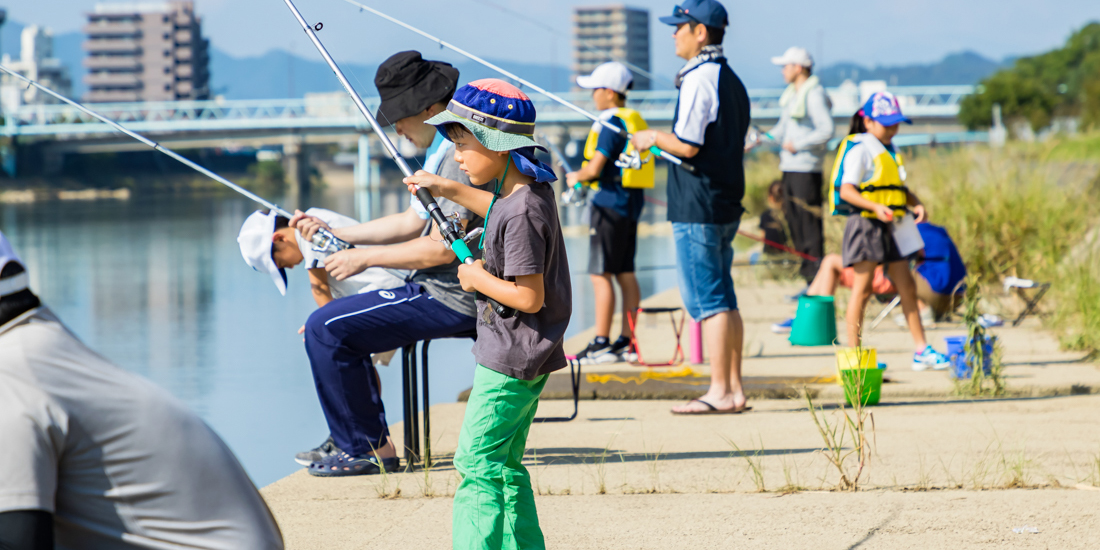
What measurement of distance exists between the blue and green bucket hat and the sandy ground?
1.18 meters

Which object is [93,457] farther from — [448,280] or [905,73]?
[905,73]

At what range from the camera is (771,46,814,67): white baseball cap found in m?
8.22

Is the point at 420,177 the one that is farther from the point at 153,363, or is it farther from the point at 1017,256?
the point at 1017,256

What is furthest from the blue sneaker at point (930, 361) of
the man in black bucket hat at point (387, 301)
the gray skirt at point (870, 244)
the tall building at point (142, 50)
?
the tall building at point (142, 50)

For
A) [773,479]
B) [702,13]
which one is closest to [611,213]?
[702,13]

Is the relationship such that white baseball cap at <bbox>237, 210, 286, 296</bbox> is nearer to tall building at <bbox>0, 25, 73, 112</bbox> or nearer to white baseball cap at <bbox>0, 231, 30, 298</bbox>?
white baseball cap at <bbox>0, 231, 30, 298</bbox>

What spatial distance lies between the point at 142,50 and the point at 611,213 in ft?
482

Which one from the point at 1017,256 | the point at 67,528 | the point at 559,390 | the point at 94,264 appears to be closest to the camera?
the point at 67,528

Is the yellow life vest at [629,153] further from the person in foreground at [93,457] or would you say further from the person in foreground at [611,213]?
the person in foreground at [93,457]

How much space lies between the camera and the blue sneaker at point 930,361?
5961 millimetres

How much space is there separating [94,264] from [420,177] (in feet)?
51.2

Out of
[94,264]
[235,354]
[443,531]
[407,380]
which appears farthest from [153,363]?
[94,264]

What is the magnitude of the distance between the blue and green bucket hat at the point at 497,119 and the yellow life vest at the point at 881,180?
362cm

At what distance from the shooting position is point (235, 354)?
8227 mm
